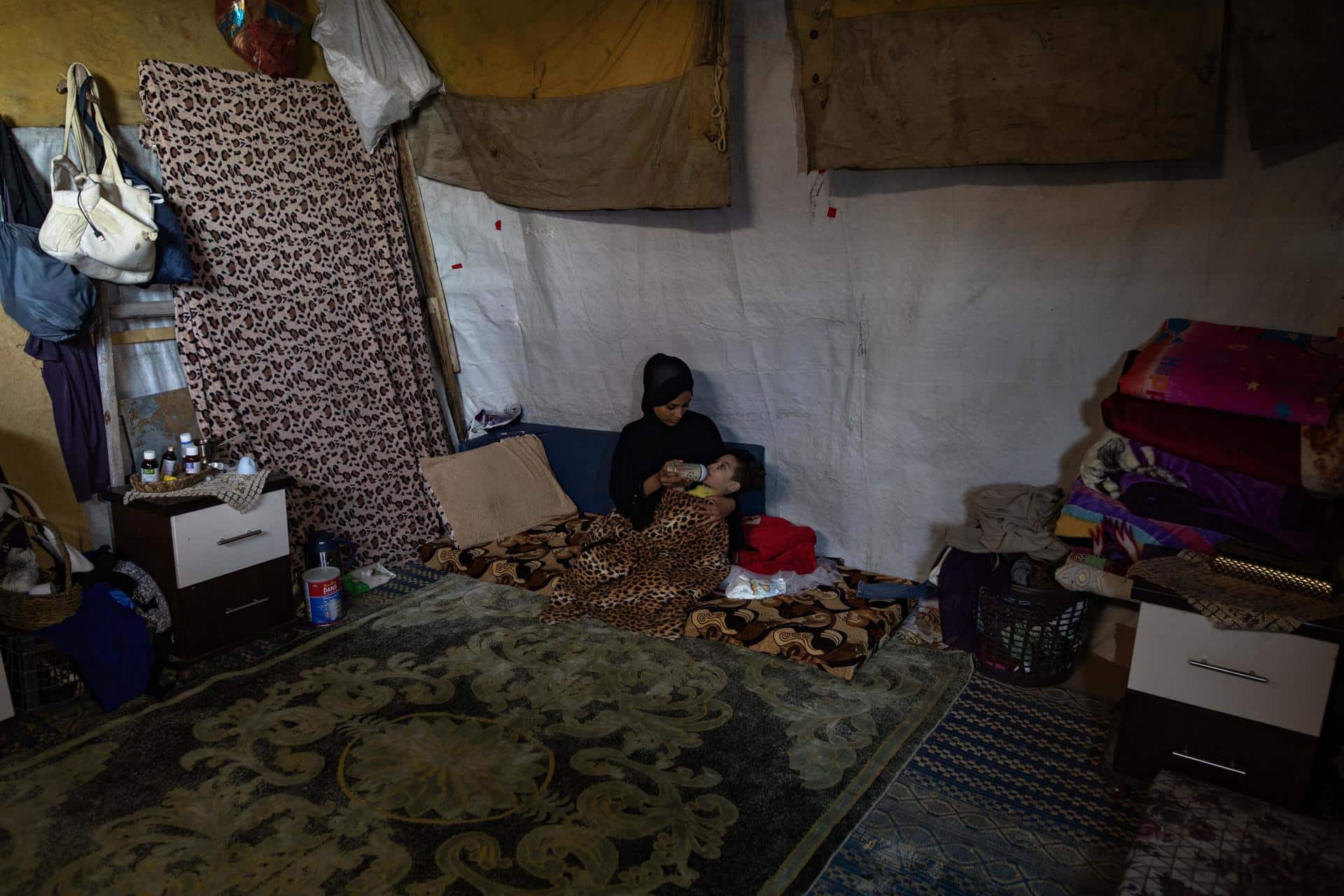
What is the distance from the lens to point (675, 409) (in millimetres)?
3268

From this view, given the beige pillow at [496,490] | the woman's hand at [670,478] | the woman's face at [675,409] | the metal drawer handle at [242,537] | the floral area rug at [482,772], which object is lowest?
the floral area rug at [482,772]

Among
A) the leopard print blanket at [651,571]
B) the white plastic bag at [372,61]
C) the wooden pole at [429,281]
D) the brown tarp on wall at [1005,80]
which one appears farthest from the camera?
the wooden pole at [429,281]

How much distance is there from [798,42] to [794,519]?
72.1 inches

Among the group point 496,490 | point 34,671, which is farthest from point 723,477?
point 34,671

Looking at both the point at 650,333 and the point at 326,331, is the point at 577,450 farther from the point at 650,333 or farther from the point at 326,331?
the point at 326,331

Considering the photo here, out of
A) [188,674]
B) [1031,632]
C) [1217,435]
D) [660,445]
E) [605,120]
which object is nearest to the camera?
[1217,435]

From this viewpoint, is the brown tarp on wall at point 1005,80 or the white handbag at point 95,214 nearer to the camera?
the brown tarp on wall at point 1005,80

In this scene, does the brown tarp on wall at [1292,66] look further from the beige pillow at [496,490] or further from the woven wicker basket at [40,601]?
the woven wicker basket at [40,601]

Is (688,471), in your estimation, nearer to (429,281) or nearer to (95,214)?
(429,281)

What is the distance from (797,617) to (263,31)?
301 cm

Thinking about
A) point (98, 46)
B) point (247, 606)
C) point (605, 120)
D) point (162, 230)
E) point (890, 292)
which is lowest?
point (247, 606)

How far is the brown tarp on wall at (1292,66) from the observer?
2082mm

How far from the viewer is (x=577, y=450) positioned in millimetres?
4027

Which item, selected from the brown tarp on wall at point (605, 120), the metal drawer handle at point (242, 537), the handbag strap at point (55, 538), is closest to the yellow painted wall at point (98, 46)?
the brown tarp on wall at point (605, 120)
